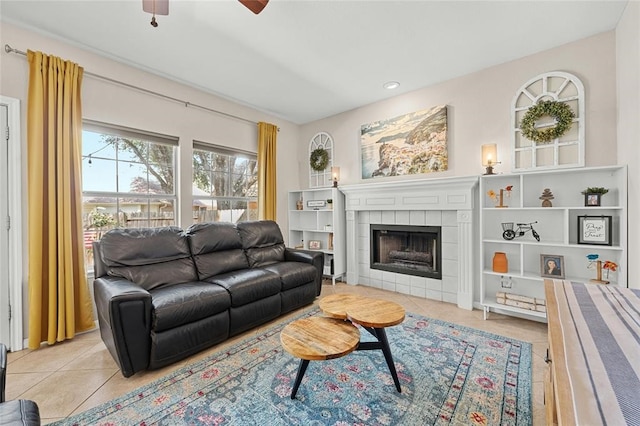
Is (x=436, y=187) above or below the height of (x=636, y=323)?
above

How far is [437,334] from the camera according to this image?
249 cm

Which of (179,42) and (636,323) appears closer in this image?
(636,323)

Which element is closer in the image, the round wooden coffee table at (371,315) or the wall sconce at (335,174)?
the round wooden coffee table at (371,315)

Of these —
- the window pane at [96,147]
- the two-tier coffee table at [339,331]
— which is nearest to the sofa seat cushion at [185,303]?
the two-tier coffee table at [339,331]

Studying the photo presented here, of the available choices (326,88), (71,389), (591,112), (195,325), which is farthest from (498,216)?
(71,389)

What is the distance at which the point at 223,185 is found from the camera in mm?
3928

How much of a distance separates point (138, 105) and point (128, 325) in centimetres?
231

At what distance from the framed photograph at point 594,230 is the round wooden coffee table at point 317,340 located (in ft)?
7.57

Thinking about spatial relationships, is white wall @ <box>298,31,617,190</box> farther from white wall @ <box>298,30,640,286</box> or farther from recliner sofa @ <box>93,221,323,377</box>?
recliner sofa @ <box>93,221,323,377</box>

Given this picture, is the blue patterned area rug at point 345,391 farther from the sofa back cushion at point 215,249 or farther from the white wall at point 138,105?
the white wall at point 138,105

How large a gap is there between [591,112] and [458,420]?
9.36ft

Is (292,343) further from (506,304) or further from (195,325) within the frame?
(506,304)

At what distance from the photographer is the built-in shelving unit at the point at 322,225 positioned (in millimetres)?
4148

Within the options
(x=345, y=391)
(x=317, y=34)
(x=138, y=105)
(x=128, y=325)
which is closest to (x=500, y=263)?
(x=345, y=391)
